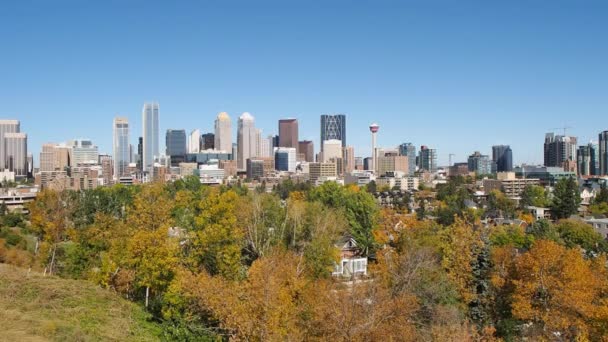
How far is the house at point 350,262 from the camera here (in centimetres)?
2764

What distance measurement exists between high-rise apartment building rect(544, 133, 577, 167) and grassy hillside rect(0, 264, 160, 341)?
15554cm

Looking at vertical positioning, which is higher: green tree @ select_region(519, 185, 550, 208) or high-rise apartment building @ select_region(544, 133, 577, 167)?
high-rise apartment building @ select_region(544, 133, 577, 167)

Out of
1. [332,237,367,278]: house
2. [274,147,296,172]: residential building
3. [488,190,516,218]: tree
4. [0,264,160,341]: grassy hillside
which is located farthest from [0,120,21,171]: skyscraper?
[0,264,160,341]: grassy hillside

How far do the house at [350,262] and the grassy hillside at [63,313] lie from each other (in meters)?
11.5

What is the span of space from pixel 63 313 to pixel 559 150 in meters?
164

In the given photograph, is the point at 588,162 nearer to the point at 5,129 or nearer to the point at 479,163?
the point at 479,163

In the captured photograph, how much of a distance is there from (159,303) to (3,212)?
47.0 metres

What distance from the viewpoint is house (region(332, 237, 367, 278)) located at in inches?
1088

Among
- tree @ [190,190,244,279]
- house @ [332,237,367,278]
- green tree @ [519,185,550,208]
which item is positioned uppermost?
tree @ [190,190,244,279]

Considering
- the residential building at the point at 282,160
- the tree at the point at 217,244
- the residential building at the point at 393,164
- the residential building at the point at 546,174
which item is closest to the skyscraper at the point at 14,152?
the residential building at the point at 282,160

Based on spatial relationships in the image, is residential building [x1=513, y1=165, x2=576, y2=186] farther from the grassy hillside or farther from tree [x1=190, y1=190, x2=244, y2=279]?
the grassy hillside

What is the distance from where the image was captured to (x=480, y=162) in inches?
7254

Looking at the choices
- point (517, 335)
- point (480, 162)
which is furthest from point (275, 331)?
point (480, 162)

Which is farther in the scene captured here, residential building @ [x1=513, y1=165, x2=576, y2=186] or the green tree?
residential building @ [x1=513, y1=165, x2=576, y2=186]
